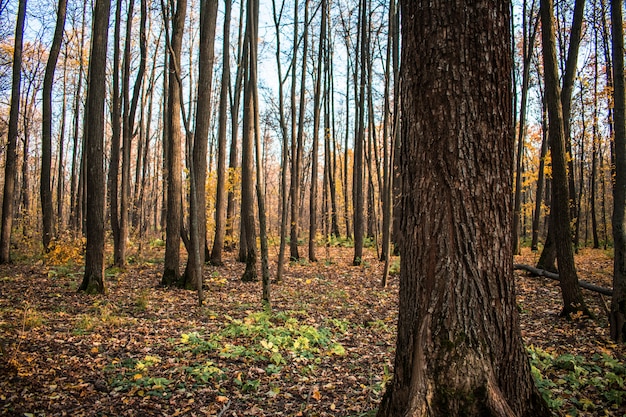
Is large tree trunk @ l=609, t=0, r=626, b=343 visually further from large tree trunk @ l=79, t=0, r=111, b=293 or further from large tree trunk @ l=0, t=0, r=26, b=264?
large tree trunk @ l=0, t=0, r=26, b=264

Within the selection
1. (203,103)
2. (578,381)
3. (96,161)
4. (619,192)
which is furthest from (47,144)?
(619,192)

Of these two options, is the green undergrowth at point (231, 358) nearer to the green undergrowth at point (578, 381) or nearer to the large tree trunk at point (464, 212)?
the large tree trunk at point (464, 212)

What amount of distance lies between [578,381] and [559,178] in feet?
12.4

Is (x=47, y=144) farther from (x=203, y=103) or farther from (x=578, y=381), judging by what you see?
(x=578, y=381)

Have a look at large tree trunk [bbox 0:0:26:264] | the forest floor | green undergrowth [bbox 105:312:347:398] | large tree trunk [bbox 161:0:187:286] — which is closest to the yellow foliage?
the forest floor

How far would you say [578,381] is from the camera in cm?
402

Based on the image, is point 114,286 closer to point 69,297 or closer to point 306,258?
point 69,297

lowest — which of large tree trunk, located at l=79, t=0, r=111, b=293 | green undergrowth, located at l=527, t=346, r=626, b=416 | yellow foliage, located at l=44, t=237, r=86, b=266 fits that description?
green undergrowth, located at l=527, t=346, r=626, b=416

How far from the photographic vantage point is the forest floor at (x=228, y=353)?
3.71m

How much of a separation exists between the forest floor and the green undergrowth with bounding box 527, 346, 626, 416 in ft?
0.04

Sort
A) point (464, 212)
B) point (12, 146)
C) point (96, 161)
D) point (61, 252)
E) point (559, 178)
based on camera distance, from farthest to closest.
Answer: point (12, 146) < point (61, 252) < point (96, 161) < point (559, 178) < point (464, 212)

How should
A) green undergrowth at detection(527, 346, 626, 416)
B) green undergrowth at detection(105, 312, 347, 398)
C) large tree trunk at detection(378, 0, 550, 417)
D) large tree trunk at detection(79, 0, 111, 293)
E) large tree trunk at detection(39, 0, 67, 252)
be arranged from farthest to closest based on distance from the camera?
large tree trunk at detection(39, 0, 67, 252), large tree trunk at detection(79, 0, 111, 293), green undergrowth at detection(105, 312, 347, 398), green undergrowth at detection(527, 346, 626, 416), large tree trunk at detection(378, 0, 550, 417)

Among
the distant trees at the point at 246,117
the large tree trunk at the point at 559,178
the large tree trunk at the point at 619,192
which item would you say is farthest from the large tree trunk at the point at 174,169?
the large tree trunk at the point at 619,192

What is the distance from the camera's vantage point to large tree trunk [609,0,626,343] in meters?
5.35
